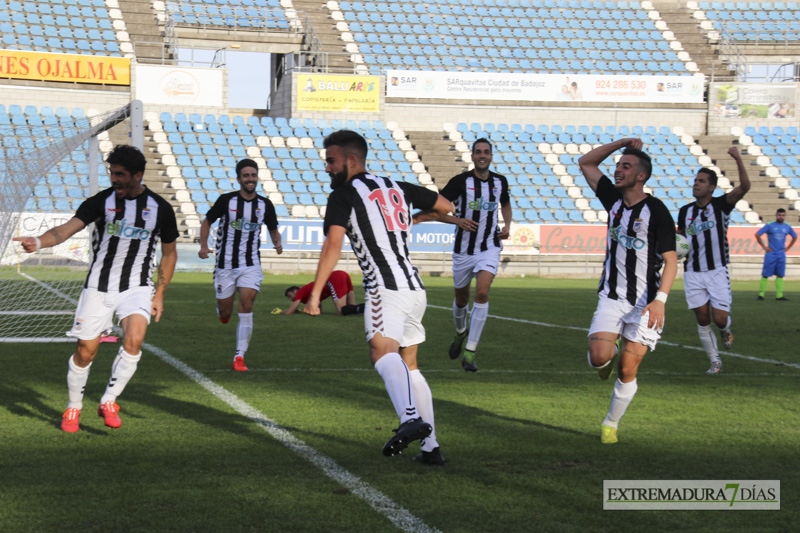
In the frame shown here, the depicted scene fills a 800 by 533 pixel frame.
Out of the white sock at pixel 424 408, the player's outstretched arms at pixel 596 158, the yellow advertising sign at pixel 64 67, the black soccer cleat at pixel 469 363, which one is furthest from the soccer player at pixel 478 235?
the yellow advertising sign at pixel 64 67

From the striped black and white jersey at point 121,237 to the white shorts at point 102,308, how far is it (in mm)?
48

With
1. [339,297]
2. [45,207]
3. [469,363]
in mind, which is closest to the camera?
[469,363]

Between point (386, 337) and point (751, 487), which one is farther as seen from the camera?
point (386, 337)

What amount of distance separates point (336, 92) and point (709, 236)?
2667 cm

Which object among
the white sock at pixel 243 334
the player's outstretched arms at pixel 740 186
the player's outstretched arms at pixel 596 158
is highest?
the player's outstretched arms at pixel 596 158

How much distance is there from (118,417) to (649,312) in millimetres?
3653

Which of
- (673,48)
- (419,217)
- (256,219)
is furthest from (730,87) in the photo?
(419,217)

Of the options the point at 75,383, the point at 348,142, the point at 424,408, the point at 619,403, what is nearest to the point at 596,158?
the point at 619,403

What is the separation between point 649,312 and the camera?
18.8ft

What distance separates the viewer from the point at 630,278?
19.7 feet

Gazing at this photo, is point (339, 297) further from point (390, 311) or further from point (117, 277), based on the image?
point (390, 311)

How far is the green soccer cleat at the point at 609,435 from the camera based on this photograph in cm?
579

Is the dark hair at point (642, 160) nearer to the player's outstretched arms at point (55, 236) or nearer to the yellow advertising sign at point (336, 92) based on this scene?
the player's outstretched arms at point (55, 236)

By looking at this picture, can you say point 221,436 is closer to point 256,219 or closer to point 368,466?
point 368,466
